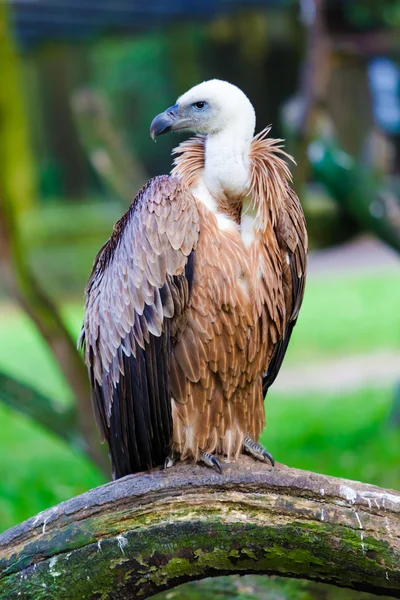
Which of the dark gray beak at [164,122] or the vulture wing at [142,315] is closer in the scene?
the vulture wing at [142,315]

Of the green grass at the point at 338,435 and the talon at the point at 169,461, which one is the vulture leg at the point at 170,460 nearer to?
the talon at the point at 169,461

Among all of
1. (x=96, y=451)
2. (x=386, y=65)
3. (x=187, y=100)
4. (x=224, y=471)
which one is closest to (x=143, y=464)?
(x=224, y=471)

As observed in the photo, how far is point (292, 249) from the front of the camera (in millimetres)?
3424

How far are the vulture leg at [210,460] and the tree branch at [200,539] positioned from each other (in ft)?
0.96

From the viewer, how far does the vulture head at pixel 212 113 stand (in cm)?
323

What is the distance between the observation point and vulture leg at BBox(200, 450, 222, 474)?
3.19 metres

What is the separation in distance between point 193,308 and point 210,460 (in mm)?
545

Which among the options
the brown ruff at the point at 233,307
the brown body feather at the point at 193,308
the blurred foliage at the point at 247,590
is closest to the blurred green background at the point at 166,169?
the blurred foliage at the point at 247,590

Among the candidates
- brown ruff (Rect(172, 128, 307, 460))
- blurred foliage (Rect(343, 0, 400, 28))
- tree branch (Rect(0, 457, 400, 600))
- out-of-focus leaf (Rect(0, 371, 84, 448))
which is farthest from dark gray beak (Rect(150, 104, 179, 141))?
blurred foliage (Rect(343, 0, 400, 28))

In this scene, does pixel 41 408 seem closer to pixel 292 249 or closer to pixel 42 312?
pixel 42 312

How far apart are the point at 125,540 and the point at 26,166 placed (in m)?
13.2

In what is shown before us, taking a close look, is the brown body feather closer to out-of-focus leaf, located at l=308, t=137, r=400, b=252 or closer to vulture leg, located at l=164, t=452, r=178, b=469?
vulture leg, located at l=164, t=452, r=178, b=469

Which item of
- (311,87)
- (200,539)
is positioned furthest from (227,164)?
(311,87)

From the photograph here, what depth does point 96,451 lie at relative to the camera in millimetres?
5191
